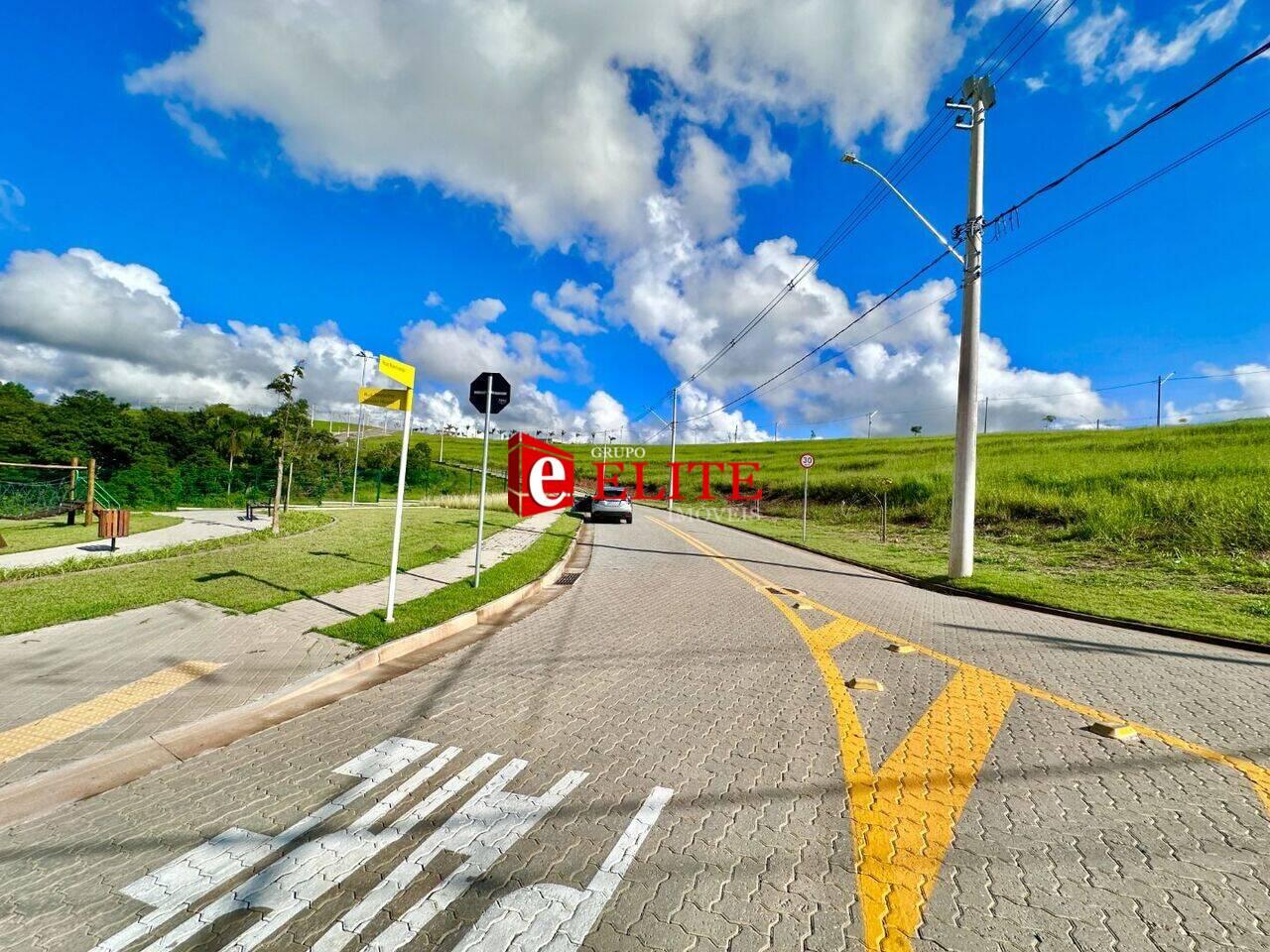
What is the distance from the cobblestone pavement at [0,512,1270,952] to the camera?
2.04 meters

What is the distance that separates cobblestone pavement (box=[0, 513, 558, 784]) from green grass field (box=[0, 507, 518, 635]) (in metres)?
0.36

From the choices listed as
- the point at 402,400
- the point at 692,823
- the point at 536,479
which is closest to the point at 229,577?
the point at 402,400

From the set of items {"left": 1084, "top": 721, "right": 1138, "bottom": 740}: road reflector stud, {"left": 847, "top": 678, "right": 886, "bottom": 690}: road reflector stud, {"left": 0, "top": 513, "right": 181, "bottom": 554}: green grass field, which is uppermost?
{"left": 1084, "top": 721, "right": 1138, "bottom": 740}: road reflector stud

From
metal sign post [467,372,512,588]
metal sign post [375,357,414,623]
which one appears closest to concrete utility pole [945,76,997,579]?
metal sign post [467,372,512,588]

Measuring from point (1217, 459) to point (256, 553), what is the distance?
3333 cm

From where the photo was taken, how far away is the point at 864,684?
4.68 m

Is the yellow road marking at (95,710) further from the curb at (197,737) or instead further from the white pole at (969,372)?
the white pole at (969,372)

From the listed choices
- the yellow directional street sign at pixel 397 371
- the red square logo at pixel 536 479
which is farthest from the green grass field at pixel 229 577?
the red square logo at pixel 536 479

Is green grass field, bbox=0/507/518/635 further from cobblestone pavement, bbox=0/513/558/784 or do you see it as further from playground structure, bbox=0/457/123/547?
playground structure, bbox=0/457/123/547

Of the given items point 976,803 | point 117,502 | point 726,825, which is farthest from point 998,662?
point 117,502

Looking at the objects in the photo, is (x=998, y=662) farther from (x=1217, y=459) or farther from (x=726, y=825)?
(x=1217, y=459)

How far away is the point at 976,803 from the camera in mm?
2863

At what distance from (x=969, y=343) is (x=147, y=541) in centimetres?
1853

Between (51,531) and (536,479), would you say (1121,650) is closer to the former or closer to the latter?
(51,531)
